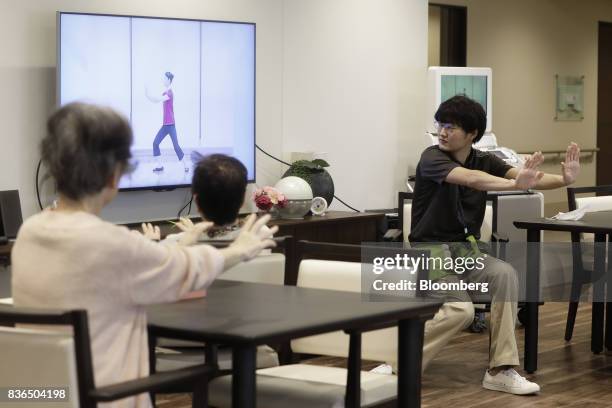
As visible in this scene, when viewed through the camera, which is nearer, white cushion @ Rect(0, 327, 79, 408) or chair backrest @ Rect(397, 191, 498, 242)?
white cushion @ Rect(0, 327, 79, 408)

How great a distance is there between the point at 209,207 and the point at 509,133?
704 centimetres

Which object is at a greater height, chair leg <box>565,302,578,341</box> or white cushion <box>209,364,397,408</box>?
white cushion <box>209,364,397,408</box>

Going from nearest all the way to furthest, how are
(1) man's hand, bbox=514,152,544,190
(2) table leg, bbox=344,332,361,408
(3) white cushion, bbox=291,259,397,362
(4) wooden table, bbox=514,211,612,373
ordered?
(2) table leg, bbox=344,332,361,408
(3) white cushion, bbox=291,259,397,362
(1) man's hand, bbox=514,152,544,190
(4) wooden table, bbox=514,211,612,373

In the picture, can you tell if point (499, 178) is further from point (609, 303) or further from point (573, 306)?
point (573, 306)

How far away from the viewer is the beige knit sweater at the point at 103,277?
7.09ft

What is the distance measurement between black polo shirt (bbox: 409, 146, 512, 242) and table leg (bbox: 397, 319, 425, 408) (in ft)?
5.77

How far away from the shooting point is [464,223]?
461 centimetres

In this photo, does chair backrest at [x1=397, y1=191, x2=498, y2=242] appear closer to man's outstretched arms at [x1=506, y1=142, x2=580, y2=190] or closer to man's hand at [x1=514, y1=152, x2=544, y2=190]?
man's outstretched arms at [x1=506, y1=142, x2=580, y2=190]

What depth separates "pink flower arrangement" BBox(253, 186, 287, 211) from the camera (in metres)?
5.63

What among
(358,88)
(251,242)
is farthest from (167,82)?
(251,242)

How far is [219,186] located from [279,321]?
62 centimetres

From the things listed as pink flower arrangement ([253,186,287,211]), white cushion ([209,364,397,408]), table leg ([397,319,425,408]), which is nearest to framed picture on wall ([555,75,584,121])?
pink flower arrangement ([253,186,287,211])

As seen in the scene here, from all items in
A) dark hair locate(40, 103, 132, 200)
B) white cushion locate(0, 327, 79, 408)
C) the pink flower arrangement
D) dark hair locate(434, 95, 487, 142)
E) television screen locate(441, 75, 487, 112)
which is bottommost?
white cushion locate(0, 327, 79, 408)

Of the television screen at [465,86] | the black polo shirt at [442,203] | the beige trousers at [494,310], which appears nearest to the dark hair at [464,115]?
the black polo shirt at [442,203]
